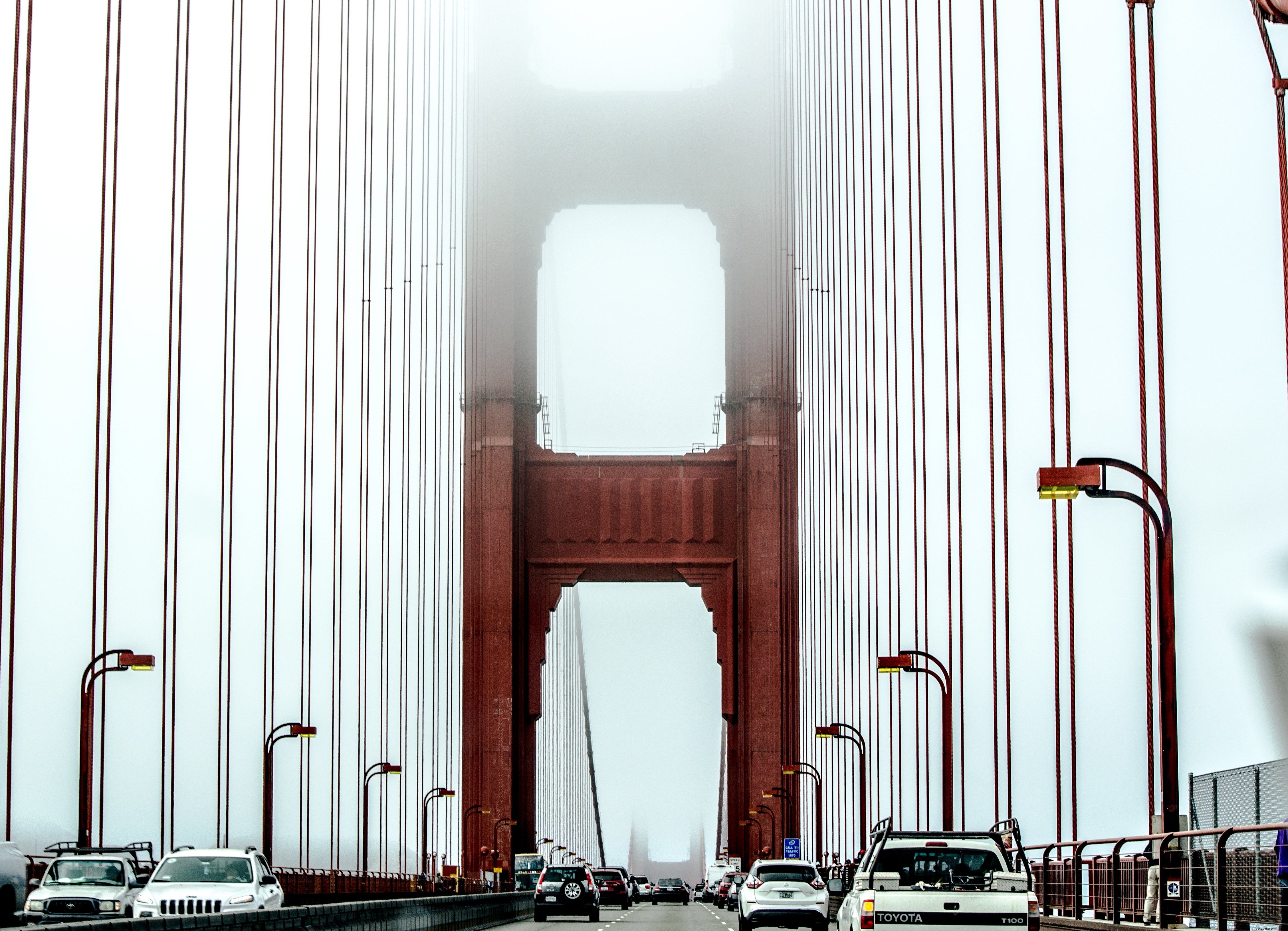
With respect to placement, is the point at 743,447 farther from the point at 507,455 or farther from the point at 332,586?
the point at 332,586

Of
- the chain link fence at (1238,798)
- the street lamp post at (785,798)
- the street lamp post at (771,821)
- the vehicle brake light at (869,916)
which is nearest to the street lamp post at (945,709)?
the chain link fence at (1238,798)

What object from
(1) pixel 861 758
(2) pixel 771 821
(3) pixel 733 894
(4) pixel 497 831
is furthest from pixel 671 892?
(1) pixel 861 758

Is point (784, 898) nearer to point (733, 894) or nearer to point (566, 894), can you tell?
point (566, 894)

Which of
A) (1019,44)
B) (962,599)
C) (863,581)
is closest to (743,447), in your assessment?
(863,581)

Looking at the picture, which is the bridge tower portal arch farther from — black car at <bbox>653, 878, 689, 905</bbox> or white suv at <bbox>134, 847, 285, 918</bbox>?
white suv at <bbox>134, 847, 285, 918</bbox>

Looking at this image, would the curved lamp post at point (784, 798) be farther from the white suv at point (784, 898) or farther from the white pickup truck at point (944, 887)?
the white pickup truck at point (944, 887)

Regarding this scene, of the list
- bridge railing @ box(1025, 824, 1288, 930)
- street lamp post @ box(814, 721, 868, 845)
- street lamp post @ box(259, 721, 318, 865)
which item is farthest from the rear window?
bridge railing @ box(1025, 824, 1288, 930)

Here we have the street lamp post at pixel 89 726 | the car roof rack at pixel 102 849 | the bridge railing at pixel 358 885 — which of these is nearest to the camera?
the car roof rack at pixel 102 849
